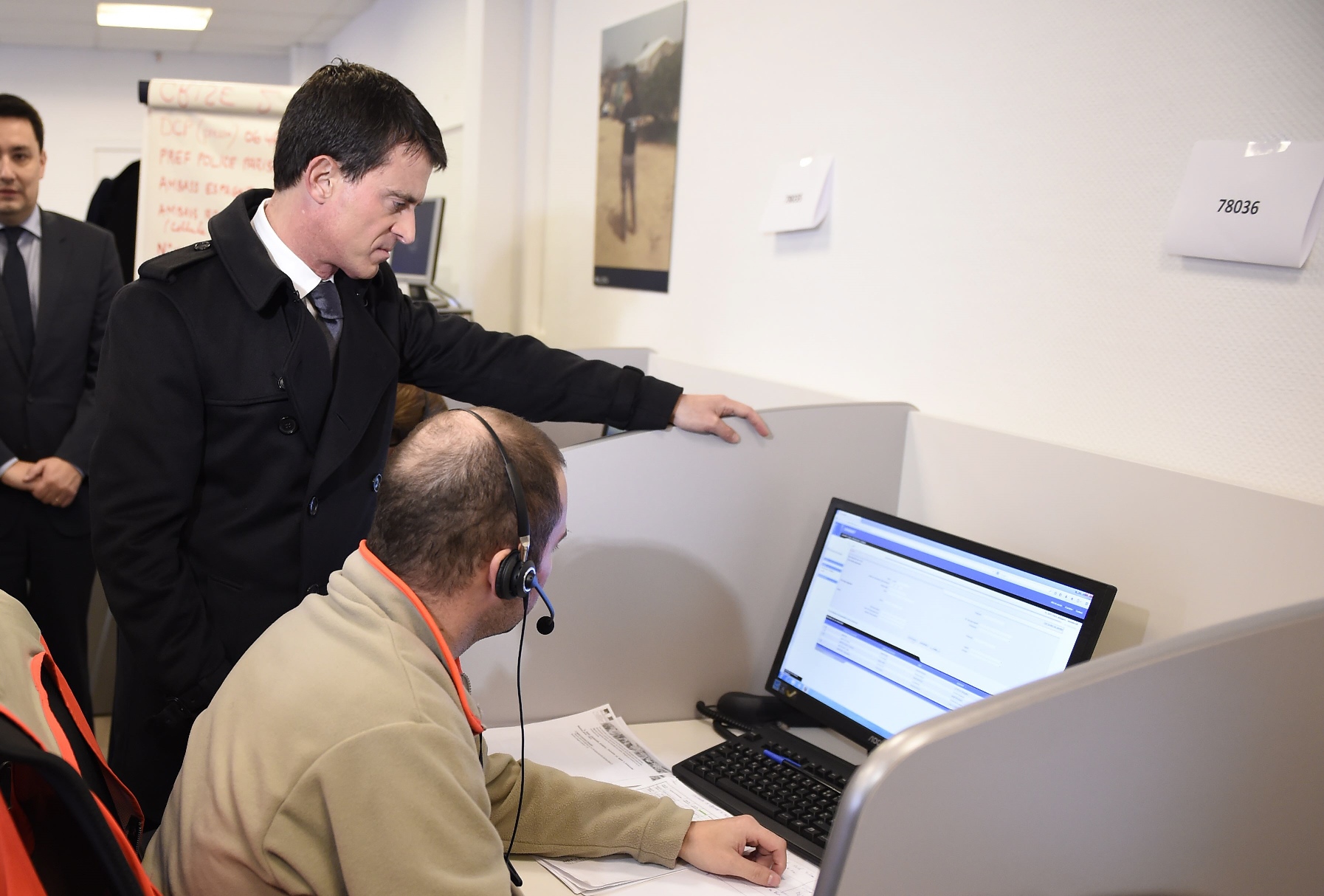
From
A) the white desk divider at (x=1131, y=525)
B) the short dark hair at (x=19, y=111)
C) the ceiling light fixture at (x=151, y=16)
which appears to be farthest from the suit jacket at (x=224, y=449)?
the ceiling light fixture at (x=151, y=16)

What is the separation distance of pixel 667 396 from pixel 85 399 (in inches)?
65.3

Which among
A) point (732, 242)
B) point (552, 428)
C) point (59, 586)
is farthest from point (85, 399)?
point (732, 242)

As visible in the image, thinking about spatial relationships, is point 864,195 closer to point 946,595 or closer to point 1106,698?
point 946,595

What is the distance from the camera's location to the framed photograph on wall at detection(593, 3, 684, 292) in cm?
249

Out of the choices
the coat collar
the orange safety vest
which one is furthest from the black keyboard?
the coat collar

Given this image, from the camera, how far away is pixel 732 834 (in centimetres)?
110

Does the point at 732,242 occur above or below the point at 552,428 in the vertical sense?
above

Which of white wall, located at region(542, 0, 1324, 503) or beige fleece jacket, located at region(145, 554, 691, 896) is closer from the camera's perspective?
beige fleece jacket, located at region(145, 554, 691, 896)

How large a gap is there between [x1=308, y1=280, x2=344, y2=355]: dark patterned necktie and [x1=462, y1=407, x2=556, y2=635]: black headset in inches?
22.6

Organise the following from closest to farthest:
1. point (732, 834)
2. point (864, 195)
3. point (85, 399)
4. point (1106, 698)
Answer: point (1106, 698) → point (732, 834) → point (864, 195) → point (85, 399)

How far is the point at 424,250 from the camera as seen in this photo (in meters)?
3.68

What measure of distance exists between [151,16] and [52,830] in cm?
666

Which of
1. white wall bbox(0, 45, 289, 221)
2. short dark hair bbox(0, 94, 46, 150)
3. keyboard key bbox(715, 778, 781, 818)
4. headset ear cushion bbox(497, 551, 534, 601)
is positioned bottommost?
keyboard key bbox(715, 778, 781, 818)

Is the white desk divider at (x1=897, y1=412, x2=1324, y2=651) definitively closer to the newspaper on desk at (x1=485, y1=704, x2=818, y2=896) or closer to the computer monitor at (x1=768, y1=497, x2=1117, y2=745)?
the computer monitor at (x1=768, y1=497, x2=1117, y2=745)
